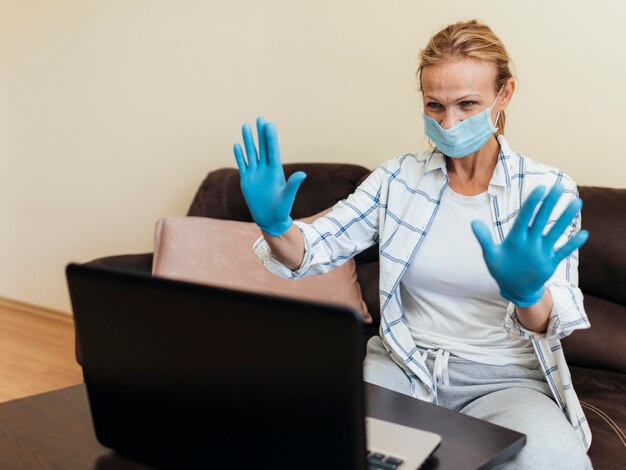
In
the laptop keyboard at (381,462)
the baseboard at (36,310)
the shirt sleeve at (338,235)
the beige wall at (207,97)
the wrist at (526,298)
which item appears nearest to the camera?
the laptop keyboard at (381,462)

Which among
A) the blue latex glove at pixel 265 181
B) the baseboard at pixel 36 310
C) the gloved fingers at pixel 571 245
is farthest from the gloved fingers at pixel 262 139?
the baseboard at pixel 36 310

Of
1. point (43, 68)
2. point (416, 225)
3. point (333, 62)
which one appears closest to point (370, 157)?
point (333, 62)

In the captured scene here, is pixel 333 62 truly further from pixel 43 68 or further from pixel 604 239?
pixel 43 68

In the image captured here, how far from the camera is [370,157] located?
252 centimetres

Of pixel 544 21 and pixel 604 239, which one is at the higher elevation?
pixel 544 21

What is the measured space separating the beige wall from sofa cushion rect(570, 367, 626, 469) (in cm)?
60

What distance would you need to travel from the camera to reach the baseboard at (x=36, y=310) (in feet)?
11.7

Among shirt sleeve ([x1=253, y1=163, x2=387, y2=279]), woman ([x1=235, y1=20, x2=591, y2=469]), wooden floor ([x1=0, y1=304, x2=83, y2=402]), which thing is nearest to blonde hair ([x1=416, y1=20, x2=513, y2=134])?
woman ([x1=235, y1=20, x2=591, y2=469])

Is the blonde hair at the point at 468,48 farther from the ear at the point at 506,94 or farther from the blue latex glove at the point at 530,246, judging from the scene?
the blue latex glove at the point at 530,246

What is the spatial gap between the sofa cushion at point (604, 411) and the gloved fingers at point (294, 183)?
71 centimetres

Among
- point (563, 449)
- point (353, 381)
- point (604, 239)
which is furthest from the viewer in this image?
point (604, 239)

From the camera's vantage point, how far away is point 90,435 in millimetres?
1032

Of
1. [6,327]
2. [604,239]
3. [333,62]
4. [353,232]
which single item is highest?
[333,62]

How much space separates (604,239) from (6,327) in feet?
8.92
